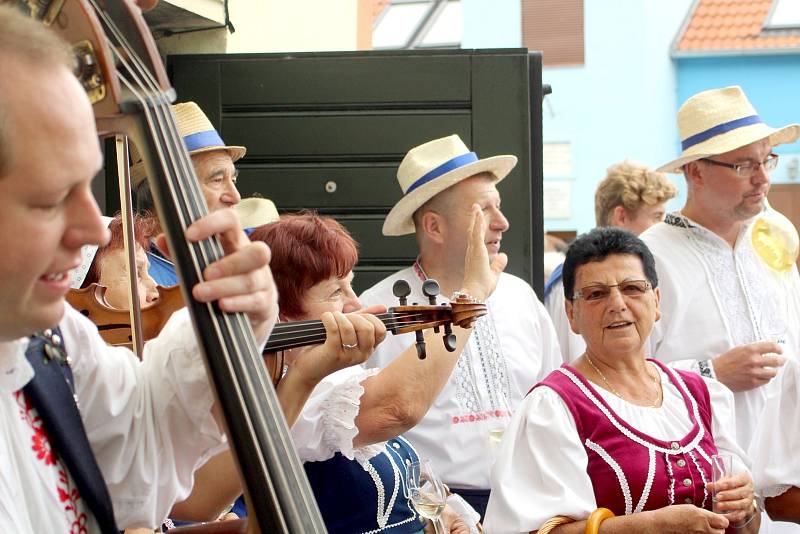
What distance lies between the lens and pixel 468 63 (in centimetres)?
457

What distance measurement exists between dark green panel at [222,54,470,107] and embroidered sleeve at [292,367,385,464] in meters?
2.24

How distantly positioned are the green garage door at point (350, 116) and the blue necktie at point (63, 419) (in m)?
3.20

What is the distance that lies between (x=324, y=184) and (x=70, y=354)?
10.7 feet

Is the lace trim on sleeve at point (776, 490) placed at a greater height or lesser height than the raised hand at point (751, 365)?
lesser

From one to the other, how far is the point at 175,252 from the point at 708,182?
123 inches

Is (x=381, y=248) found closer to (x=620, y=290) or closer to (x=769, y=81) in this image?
(x=620, y=290)

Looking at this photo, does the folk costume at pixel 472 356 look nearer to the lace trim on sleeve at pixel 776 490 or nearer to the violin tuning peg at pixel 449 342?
the lace trim on sleeve at pixel 776 490

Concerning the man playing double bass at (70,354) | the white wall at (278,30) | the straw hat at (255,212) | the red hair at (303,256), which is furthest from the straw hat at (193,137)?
the man playing double bass at (70,354)

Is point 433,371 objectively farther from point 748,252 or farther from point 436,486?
point 748,252

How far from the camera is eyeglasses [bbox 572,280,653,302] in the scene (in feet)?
9.96

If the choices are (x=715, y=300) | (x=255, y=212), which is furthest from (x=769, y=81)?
(x=255, y=212)

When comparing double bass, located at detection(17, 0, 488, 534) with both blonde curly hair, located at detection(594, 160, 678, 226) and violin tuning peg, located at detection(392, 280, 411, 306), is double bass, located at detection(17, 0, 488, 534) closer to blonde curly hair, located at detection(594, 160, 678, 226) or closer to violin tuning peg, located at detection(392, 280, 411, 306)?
violin tuning peg, located at detection(392, 280, 411, 306)

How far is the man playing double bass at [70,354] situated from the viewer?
1.09 metres

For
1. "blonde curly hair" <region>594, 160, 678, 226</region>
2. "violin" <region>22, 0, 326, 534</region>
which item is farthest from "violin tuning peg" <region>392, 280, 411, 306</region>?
"blonde curly hair" <region>594, 160, 678, 226</region>
